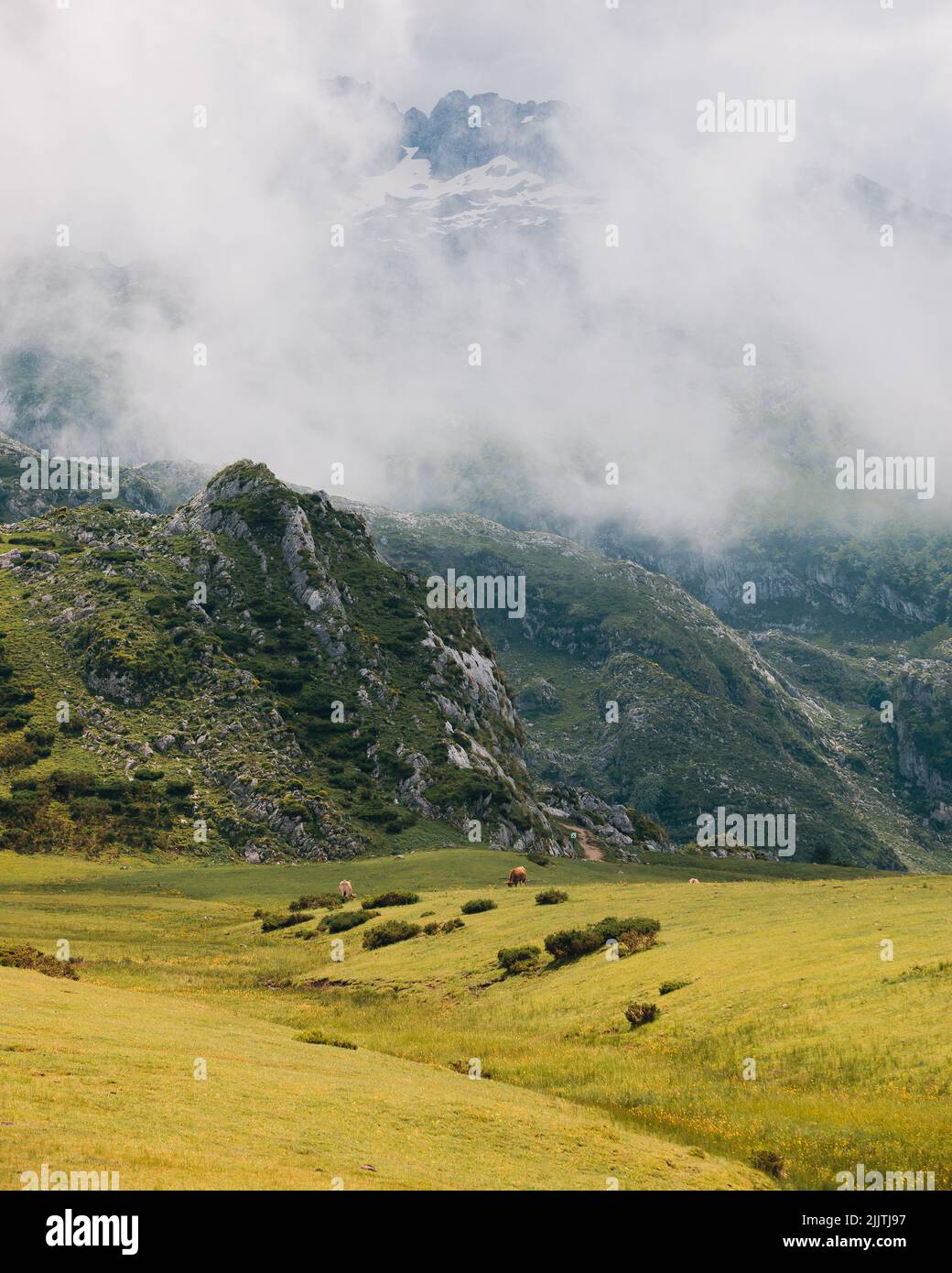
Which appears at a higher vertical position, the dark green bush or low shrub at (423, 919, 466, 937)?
the dark green bush

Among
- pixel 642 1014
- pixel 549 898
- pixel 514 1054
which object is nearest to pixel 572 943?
pixel 642 1014

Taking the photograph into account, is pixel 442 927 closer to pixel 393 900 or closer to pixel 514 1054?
pixel 393 900

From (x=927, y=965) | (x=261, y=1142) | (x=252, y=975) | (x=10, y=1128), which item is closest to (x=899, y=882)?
(x=927, y=965)

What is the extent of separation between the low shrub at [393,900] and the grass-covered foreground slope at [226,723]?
55.9m

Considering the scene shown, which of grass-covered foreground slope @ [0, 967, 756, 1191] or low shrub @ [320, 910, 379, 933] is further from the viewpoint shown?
low shrub @ [320, 910, 379, 933]

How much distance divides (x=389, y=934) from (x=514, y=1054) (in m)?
28.0

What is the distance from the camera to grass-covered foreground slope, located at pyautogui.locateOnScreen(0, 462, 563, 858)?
5349 inches

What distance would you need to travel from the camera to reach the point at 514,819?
509 feet

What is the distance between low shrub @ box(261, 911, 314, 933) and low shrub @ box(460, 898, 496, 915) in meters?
16.2

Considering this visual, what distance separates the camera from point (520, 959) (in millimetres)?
52625

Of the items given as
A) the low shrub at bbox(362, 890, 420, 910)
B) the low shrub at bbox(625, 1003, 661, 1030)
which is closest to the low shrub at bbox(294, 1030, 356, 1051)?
the low shrub at bbox(625, 1003, 661, 1030)

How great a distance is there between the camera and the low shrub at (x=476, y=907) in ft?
225

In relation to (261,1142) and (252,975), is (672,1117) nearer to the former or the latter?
(261,1142)

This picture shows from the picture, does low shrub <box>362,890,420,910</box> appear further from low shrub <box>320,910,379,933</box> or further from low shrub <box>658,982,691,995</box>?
low shrub <box>658,982,691,995</box>
